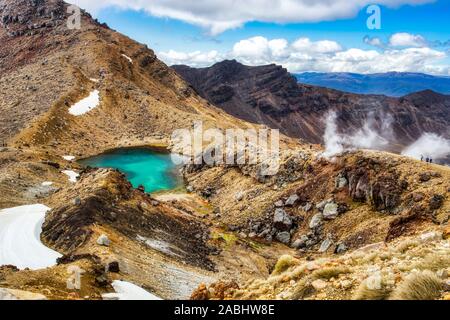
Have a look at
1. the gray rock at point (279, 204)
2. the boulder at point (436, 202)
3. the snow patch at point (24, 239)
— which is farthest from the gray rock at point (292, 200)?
the snow patch at point (24, 239)

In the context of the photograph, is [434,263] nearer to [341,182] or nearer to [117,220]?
[117,220]

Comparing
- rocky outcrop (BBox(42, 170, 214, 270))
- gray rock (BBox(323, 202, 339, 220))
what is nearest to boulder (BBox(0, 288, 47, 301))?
rocky outcrop (BBox(42, 170, 214, 270))

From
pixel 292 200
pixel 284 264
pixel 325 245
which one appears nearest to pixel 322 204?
pixel 292 200

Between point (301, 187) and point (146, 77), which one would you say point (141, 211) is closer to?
point (301, 187)

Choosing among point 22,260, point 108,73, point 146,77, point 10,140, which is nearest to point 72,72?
point 108,73

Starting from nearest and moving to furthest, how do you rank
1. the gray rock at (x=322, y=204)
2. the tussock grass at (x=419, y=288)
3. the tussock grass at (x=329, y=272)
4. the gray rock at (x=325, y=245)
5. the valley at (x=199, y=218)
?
the tussock grass at (x=419, y=288) → the tussock grass at (x=329, y=272) → the valley at (x=199, y=218) → the gray rock at (x=325, y=245) → the gray rock at (x=322, y=204)

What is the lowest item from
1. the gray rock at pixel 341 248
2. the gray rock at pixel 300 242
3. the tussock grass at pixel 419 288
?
the gray rock at pixel 300 242

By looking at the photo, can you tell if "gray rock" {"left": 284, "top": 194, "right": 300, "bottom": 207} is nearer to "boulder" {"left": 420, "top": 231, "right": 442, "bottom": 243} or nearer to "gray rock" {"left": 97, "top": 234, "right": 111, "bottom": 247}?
"gray rock" {"left": 97, "top": 234, "right": 111, "bottom": 247}

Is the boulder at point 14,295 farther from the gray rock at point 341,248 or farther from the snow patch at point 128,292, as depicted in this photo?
the gray rock at point 341,248
